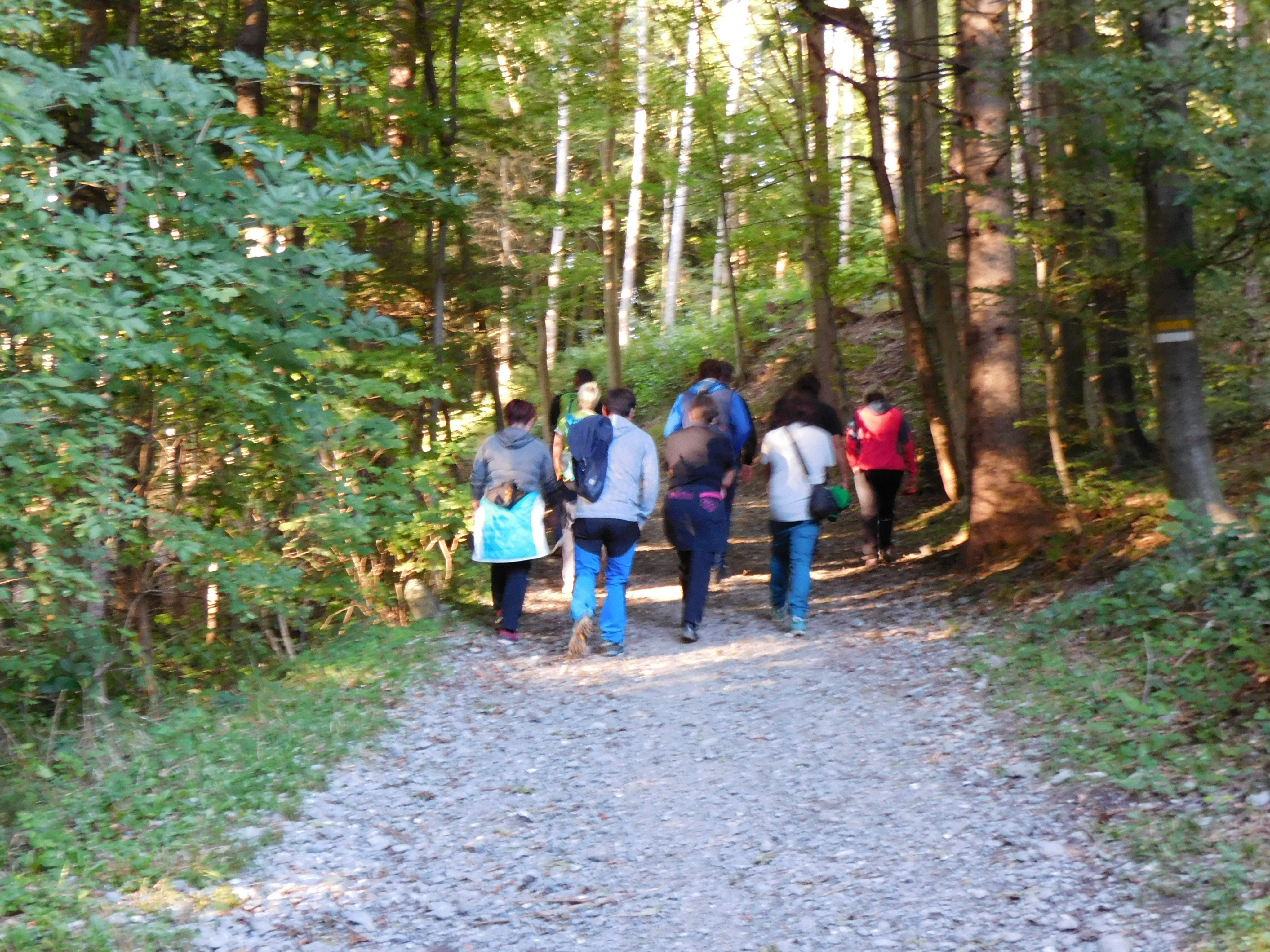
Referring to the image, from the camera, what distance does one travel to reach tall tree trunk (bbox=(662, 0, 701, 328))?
63.0 feet

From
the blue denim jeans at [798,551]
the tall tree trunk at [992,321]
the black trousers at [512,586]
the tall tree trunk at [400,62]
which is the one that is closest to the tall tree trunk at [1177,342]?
the tall tree trunk at [992,321]

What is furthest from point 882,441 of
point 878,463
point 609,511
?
point 609,511

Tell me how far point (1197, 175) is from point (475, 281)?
285 inches

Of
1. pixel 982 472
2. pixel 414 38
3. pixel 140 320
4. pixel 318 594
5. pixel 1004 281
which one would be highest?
pixel 414 38

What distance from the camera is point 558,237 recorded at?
28.0 meters

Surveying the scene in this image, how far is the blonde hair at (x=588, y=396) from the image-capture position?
410 inches

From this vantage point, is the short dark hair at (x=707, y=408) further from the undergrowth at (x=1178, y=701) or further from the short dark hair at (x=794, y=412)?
the undergrowth at (x=1178, y=701)

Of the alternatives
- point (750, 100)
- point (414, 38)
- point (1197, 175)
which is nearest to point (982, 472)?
point (1197, 175)

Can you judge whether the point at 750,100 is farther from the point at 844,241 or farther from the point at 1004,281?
the point at 1004,281

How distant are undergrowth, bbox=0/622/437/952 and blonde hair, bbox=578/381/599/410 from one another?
3154 millimetres

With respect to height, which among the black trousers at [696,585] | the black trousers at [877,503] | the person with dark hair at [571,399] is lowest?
the black trousers at [696,585]

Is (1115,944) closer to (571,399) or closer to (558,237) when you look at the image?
(571,399)

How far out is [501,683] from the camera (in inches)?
337

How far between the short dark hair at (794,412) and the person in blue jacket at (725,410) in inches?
24.3
